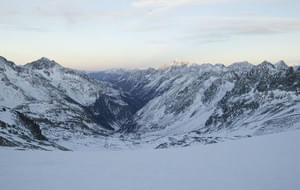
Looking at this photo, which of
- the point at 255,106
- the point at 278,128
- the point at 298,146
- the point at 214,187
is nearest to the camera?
the point at 214,187

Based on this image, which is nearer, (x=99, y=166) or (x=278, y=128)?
(x=99, y=166)

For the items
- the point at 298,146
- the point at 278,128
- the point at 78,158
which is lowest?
the point at 278,128

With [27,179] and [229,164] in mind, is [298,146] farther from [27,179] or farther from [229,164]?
[27,179]

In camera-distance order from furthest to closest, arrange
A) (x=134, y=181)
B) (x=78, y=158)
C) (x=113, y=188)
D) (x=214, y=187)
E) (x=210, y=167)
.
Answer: (x=78, y=158)
(x=210, y=167)
(x=134, y=181)
(x=113, y=188)
(x=214, y=187)

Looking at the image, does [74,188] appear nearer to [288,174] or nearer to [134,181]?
[134,181]

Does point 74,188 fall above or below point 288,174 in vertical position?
below

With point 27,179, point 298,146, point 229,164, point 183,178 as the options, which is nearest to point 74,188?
point 27,179
